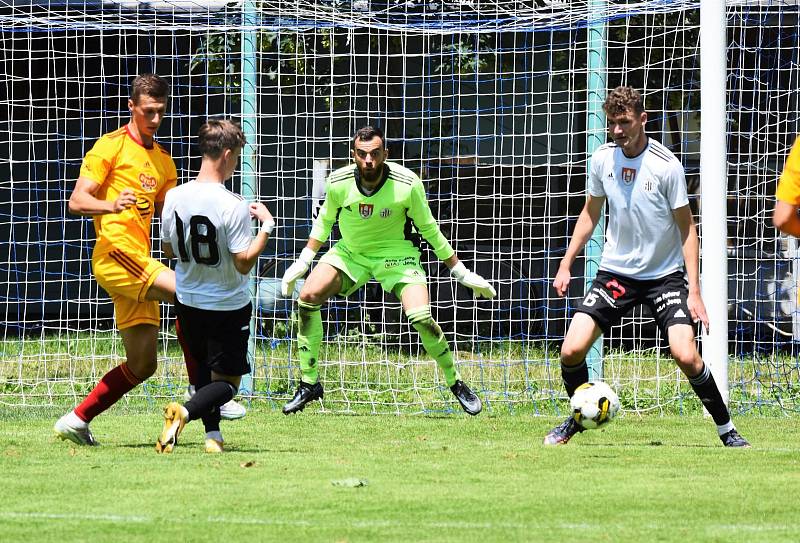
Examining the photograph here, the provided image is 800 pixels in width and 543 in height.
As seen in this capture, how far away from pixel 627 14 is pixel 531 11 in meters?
1.31

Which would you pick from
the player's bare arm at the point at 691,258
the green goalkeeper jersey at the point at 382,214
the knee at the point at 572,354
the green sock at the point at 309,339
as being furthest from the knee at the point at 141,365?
the player's bare arm at the point at 691,258

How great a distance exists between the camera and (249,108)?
1095 centimetres

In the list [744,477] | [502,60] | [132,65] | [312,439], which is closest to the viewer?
[744,477]

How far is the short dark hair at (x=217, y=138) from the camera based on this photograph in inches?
281

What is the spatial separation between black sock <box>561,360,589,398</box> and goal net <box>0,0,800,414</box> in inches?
88.8

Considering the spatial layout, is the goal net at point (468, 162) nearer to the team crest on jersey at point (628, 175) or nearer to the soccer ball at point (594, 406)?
the team crest on jersey at point (628, 175)

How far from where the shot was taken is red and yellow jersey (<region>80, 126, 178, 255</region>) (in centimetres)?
795

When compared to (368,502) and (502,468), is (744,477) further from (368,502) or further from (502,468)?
(368,502)

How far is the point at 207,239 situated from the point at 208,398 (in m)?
0.84

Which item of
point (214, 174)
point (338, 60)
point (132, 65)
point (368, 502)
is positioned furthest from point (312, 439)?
point (132, 65)

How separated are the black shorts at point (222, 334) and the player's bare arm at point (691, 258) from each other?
2.48 metres

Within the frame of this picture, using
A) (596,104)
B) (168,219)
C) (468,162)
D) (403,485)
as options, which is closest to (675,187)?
(403,485)

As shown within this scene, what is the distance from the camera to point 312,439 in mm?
8477

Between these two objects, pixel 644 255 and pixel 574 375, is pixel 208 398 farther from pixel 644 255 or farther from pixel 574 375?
pixel 644 255
